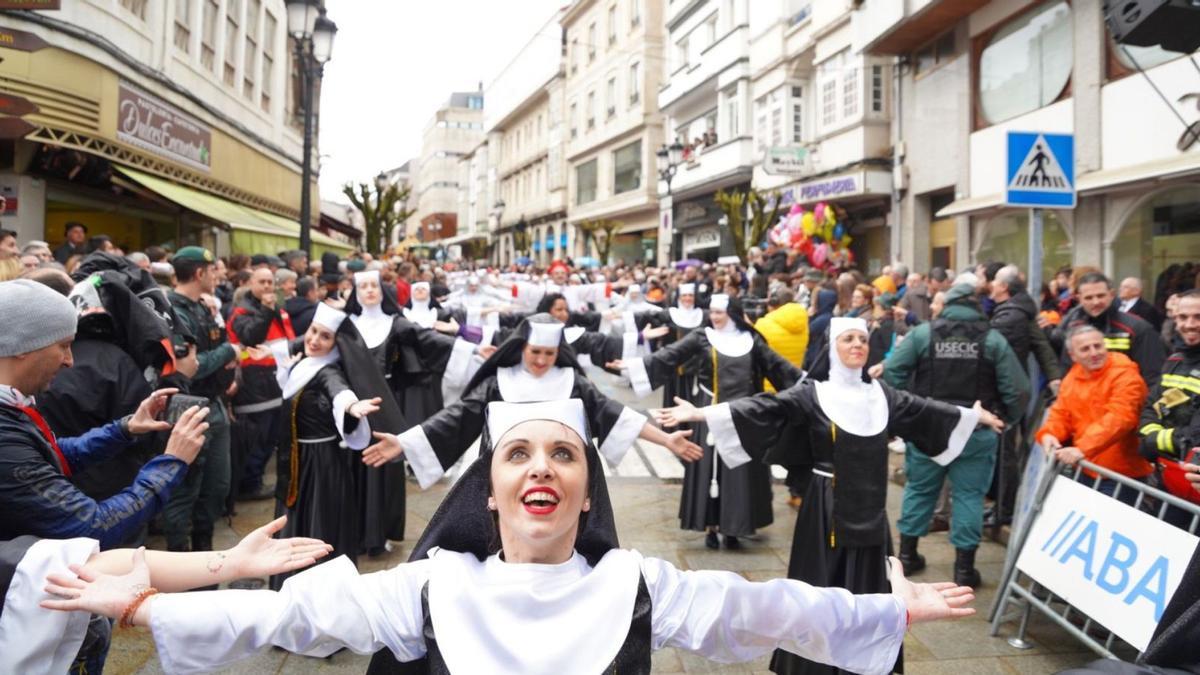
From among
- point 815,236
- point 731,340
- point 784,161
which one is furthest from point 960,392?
point 784,161

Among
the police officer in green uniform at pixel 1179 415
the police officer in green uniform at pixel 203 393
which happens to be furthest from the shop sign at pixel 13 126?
the police officer in green uniform at pixel 1179 415

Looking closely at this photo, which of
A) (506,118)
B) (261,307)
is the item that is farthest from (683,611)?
(506,118)

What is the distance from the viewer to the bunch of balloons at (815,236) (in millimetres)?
19531

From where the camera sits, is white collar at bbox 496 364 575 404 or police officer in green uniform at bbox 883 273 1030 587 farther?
police officer in green uniform at bbox 883 273 1030 587

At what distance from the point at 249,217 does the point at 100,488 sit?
53.7 feet

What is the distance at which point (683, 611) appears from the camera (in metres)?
2.32

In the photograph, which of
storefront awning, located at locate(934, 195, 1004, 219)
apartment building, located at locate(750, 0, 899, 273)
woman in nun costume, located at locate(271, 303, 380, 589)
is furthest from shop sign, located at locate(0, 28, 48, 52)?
apartment building, located at locate(750, 0, 899, 273)

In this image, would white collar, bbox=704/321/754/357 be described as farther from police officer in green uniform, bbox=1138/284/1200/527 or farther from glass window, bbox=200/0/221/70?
glass window, bbox=200/0/221/70

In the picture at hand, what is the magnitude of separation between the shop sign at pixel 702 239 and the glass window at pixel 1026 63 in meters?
15.8

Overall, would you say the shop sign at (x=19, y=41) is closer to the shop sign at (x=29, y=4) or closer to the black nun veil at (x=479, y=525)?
the shop sign at (x=29, y=4)

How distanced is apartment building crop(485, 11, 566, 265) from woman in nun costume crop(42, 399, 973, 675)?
43.7 metres

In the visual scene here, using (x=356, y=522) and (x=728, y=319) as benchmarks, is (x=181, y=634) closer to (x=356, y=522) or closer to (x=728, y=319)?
(x=356, y=522)

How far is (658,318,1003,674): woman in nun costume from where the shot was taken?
15.2ft

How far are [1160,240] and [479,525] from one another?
13.1 m
